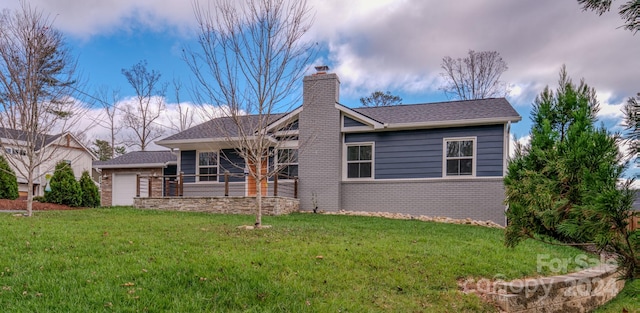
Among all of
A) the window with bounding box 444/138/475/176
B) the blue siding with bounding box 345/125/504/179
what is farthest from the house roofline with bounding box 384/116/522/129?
the window with bounding box 444/138/475/176

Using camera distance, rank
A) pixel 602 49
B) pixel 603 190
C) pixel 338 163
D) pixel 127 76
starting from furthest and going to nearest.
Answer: pixel 127 76, pixel 338 163, pixel 602 49, pixel 603 190

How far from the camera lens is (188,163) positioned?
49.6 ft

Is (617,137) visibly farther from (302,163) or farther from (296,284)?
(302,163)

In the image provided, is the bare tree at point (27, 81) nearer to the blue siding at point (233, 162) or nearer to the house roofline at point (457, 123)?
the blue siding at point (233, 162)

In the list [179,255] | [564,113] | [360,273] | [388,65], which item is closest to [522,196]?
[564,113]

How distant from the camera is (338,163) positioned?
1318 centimetres

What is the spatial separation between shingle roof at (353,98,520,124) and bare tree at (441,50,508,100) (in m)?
9.73

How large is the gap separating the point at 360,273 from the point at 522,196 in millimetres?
2033

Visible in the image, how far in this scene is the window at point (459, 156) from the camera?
40.4ft

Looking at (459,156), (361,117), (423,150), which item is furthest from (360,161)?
(459,156)

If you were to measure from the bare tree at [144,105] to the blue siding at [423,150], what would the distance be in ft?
53.8

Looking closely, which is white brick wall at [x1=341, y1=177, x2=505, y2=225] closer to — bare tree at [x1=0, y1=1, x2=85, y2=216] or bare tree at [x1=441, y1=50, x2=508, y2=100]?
bare tree at [x1=0, y1=1, x2=85, y2=216]

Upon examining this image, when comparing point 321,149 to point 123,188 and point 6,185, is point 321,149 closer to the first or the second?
point 123,188

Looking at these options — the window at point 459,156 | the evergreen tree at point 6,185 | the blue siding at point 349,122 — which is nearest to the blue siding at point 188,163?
the evergreen tree at point 6,185
